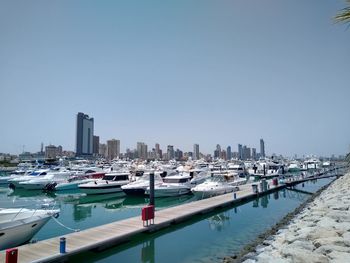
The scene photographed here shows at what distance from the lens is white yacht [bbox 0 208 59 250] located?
14266 millimetres

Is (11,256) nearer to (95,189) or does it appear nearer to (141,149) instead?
(95,189)

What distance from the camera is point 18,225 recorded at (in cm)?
1483

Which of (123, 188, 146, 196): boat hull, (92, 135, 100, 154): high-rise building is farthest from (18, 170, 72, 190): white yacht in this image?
(92, 135, 100, 154): high-rise building

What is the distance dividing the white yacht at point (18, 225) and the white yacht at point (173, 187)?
722 inches

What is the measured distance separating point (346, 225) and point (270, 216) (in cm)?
1232

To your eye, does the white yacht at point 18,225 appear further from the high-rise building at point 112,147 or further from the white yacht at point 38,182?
the high-rise building at point 112,147

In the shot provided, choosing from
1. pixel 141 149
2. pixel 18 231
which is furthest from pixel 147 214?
pixel 141 149

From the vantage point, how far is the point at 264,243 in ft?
47.5

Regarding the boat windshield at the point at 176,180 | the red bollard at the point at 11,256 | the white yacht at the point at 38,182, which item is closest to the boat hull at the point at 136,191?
the boat windshield at the point at 176,180

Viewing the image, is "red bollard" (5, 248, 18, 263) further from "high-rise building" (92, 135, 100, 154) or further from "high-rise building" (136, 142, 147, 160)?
"high-rise building" (92, 135, 100, 154)

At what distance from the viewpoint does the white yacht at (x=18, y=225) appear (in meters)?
14.3

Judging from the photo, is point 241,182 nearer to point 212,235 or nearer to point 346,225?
point 212,235

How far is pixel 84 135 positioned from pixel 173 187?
148718 millimetres

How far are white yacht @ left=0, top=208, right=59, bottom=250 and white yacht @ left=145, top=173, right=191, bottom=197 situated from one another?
1833 centimetres
